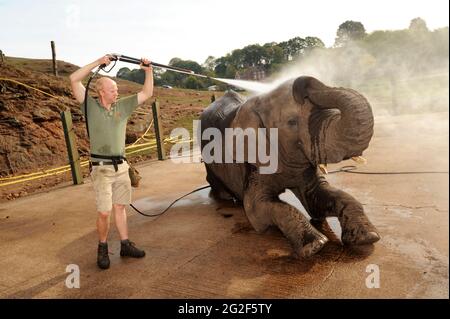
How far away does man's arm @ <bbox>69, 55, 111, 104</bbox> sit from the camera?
3459 millimetres

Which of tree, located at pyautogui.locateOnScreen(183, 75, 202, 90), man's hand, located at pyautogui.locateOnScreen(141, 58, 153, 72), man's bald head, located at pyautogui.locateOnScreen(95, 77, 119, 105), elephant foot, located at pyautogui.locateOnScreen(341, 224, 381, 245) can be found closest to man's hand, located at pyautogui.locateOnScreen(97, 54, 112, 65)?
man's bald head, located at pyautogui.locateOnScreen(95, 77, 119, 105)

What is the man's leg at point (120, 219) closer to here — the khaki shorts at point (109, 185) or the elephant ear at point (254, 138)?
the khaki shorts at point (109, 185)

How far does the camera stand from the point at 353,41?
1058cm

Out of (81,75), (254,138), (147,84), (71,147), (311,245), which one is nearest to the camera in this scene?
(311,245)

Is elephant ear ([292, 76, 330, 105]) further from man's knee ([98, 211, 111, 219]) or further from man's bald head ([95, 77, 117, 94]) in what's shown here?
man's knee ([98, 211, 111, 219])

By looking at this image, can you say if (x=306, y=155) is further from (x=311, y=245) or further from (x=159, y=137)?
(x=159, y=137)

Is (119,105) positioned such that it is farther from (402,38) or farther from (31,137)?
(31,137)

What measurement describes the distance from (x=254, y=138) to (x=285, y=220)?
0.90 meters

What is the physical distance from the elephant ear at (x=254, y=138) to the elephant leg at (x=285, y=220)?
0.30 meters

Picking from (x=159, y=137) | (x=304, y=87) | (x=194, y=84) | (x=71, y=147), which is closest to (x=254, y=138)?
(x=304, y=87)

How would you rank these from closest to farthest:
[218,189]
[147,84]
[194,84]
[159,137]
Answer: [147,84]
[218,189]
[159,137]
[194,84]

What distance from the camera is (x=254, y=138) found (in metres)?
4.00
